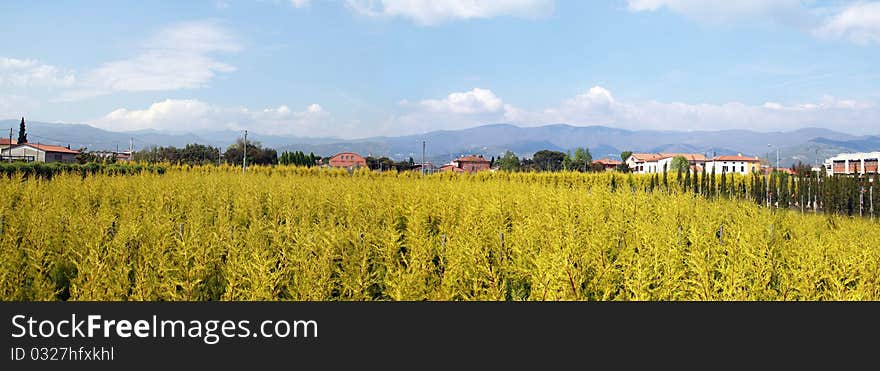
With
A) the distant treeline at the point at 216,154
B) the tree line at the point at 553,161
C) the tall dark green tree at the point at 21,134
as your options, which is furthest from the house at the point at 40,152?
the tree line at the point at 553,161

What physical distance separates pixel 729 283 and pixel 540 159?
11441cm

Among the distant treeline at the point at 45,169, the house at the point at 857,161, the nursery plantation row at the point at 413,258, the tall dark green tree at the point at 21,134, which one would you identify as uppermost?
the tall dark green tree at the point at 21,134

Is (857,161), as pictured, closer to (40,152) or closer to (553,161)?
(553,161)

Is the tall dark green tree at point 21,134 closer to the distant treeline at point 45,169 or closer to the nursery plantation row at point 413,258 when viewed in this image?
the distant treeline at point 45,169

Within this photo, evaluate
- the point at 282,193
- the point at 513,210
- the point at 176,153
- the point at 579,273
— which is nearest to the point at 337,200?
the point at 282,193

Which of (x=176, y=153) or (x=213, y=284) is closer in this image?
(x=213, y=284)

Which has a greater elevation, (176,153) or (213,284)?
(176,153)

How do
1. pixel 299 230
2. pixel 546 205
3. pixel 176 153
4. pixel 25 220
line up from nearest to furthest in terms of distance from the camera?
1. pixel 299 230
2. pixel 25 220
3. pixel 546 205
4. pixel 176 153

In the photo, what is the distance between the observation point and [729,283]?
6.16 meters

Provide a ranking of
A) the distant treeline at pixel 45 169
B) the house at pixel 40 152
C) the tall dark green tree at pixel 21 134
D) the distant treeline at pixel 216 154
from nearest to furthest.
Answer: the distant treeline at pixel 45 169
the distant treeline at pixel 216 154
the house at pixel 40 152
the tall dark green tree at pixel 21 134

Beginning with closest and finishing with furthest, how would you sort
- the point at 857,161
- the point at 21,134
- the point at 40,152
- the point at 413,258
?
the point at 413,258
the point at 40,152
the point at 21,134
the point at 857,161

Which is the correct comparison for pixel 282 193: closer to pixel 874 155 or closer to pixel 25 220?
pixel 25 220

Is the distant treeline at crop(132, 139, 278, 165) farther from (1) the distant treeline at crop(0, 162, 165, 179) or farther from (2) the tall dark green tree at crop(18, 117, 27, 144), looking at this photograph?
(1) the distant treeline at crop(0, 162, 165, 179)

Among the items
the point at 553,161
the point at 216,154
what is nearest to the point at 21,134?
the point at 216,154
